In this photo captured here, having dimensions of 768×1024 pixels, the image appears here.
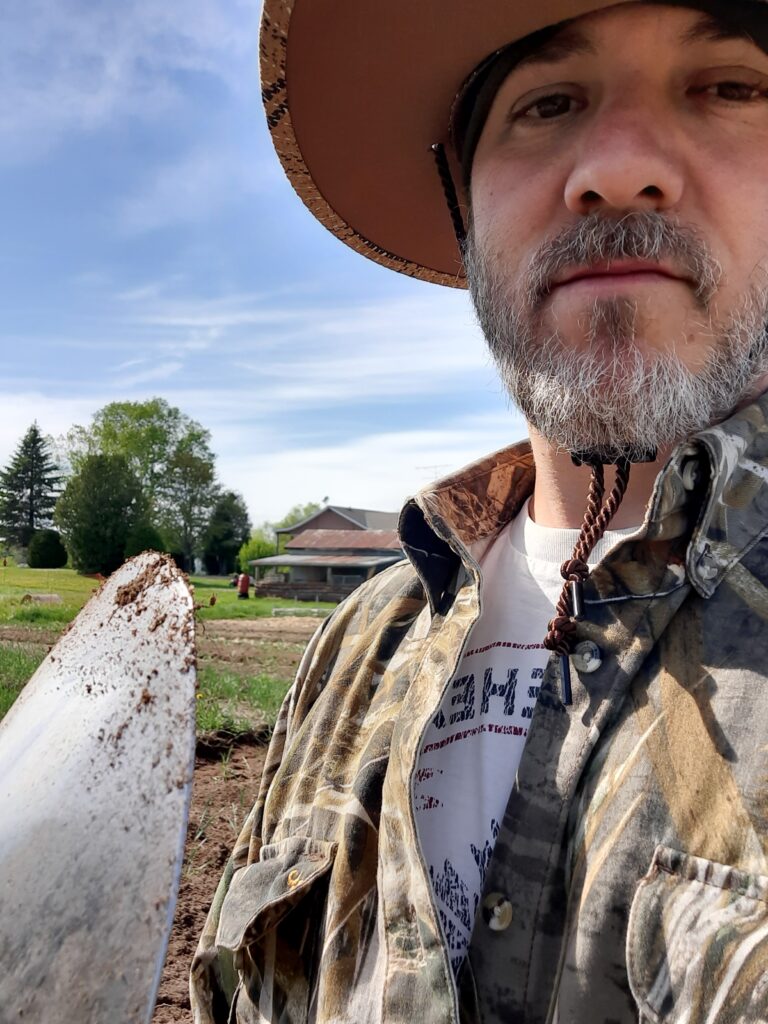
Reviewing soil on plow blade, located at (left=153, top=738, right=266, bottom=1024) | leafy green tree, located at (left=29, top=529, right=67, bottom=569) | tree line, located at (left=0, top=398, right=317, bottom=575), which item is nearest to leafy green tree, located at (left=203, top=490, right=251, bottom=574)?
tree line, located at (left=0, top=398, right=317, bottom=575)

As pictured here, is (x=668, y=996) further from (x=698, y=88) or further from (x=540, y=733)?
(x=698, y=88)

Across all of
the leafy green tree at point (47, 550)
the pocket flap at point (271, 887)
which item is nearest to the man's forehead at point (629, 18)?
the pocket flap at point (271, 887)

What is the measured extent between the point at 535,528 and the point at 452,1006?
0.85 m

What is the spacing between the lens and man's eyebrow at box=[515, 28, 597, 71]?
133 centimetres

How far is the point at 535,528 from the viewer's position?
58.7 inches

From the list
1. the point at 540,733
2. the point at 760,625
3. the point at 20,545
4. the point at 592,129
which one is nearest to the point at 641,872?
the point at 540,733

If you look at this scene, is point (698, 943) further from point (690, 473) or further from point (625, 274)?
point (625, 274)

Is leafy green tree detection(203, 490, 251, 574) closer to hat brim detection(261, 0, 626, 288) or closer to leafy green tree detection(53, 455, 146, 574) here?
leafy green tree detection(53, 455, 146, 574)

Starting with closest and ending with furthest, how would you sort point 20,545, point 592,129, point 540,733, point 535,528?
1. point 540,733
2. point 592,129
3. point 535,528
4. point 20,545

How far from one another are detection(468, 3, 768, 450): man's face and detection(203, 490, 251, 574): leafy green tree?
191 ft

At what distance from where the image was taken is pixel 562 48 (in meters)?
1.36

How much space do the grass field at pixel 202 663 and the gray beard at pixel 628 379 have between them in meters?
0.76

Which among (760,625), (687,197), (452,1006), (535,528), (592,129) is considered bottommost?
(452,1006)

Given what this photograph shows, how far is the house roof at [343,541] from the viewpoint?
44.3m
